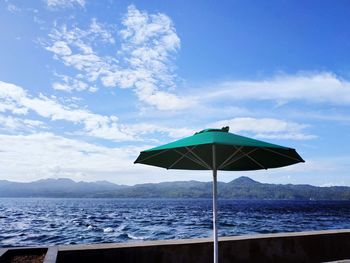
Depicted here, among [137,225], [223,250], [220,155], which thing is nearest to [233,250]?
[223,250]

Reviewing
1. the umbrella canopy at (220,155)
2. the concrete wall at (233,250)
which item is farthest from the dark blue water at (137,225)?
the umbrella canopy at (220,155)

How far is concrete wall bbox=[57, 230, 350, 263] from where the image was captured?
6527 millimetres

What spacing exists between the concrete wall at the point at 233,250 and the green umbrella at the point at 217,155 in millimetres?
1528

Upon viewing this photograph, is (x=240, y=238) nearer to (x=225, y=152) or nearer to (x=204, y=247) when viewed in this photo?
(x=204, y=247)

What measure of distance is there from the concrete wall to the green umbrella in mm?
1528

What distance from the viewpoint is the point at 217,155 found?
628 centimetres

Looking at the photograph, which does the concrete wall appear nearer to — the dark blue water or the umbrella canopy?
the umbrella canopy

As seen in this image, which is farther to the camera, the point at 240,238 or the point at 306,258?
the point at 306,258

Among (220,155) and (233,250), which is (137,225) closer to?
(233,250)

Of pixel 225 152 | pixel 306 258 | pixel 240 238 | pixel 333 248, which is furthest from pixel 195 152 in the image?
pixel 333 248

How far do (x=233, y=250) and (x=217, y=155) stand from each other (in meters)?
2.22

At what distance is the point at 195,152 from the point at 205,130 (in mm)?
730

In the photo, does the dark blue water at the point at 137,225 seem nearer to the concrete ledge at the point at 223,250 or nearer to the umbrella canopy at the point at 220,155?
the concrete ledge at the point at 223,250

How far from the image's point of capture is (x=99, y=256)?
649 centimetres
